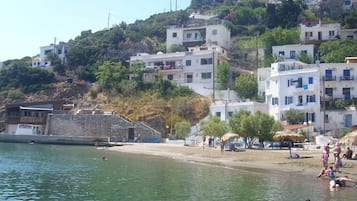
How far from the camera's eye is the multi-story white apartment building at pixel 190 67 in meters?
89.8

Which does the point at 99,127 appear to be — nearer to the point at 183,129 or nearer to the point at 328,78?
the point at 183,129

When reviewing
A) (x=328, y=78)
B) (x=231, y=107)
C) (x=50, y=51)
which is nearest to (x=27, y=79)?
(x=50, y=51)

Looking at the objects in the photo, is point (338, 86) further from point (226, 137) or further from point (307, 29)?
point (307, 29)

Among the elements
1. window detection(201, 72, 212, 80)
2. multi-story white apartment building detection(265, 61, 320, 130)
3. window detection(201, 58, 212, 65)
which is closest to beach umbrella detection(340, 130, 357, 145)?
multi-story white apartment building detection(265, 61, 320, 130)

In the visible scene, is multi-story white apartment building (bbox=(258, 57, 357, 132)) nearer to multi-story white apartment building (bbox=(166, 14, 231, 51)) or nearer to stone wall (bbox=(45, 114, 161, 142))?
stone wall (bbox=(45, 114, 161, 142))

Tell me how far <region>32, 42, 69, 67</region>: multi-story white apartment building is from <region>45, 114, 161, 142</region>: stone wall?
34.9 m

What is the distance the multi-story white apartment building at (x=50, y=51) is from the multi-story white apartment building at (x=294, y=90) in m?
63.3

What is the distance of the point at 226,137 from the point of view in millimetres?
51750

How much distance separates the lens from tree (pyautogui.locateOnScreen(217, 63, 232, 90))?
280 ft

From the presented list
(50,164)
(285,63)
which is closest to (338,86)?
(285,63)

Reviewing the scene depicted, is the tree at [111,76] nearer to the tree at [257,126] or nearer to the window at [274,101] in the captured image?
the window at [274,101]

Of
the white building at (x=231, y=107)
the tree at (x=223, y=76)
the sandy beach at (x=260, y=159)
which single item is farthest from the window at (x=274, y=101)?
the sandy beach at (x=260, y=159)

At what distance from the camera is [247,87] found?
80.8 metres

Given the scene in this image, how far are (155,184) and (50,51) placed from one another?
9824 cm
